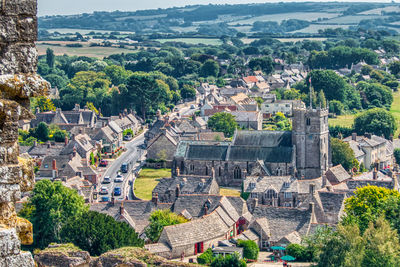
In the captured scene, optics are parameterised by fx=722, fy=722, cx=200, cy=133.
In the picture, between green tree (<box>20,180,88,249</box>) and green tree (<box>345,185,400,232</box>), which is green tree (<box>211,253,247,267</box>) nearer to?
green tree (<box>345,185,400,232</box>)

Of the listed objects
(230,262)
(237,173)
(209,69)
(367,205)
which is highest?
(367,205)

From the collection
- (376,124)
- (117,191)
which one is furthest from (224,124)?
(117,191)

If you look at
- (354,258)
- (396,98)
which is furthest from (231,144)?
(396,98)

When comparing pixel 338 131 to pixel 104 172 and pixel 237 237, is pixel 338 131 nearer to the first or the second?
pixel 104 172

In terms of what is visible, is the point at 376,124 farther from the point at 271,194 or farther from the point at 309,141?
the point at 271,194

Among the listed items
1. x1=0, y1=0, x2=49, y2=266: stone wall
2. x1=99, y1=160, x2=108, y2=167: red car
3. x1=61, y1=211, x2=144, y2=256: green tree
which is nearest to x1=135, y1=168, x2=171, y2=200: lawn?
x1=99, y1=160, x2=108, y2=167: red car
